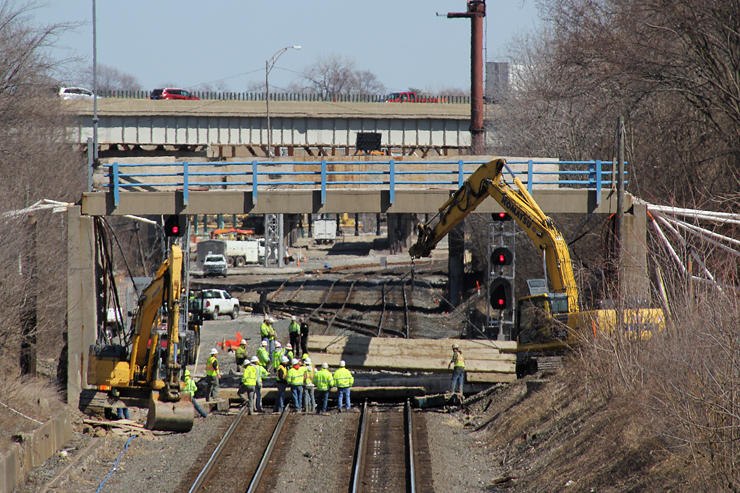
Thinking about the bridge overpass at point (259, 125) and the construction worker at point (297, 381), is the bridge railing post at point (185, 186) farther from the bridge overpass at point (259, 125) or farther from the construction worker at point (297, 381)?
the bridge overpass at point (259, 125)

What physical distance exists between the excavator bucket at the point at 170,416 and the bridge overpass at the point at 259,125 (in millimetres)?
36938

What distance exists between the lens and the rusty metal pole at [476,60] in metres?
43.8

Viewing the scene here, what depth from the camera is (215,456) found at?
15719 mm

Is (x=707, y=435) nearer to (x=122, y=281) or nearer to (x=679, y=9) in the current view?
(x=679, y=9)

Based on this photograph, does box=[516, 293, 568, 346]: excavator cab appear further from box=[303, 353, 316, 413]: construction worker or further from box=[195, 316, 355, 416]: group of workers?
box=[303, 353, 316, 413]: construction worker

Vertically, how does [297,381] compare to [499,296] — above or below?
below

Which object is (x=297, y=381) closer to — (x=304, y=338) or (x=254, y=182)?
(x=304, y=338)

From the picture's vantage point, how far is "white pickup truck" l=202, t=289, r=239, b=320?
38572 mm

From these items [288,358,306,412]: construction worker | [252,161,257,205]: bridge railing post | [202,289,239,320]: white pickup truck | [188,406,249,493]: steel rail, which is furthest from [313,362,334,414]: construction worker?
[202,289,239,320]: white pickup truck

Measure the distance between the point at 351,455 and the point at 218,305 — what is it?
23.9 m

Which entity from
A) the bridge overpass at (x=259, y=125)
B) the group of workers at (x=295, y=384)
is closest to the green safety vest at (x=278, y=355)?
the group of workers at (x=295, y=384)

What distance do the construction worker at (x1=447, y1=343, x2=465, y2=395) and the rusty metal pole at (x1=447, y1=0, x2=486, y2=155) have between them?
23.4 metres

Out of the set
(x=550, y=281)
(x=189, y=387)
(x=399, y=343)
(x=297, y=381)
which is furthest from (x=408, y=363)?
(x=189, y=387)

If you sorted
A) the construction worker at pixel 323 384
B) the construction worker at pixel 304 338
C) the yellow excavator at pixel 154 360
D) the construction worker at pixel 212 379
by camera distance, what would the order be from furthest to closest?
the construction worker at pixel 304 338 < the construction worker at pixel 212 379 < the construction worker at pixel 323 384 < the yellow excavator at pixel 154 360
